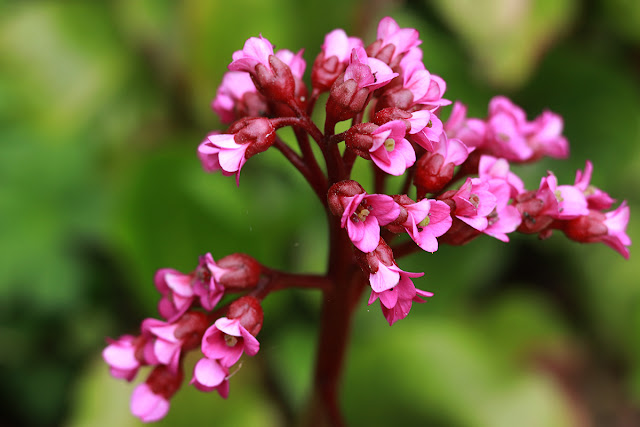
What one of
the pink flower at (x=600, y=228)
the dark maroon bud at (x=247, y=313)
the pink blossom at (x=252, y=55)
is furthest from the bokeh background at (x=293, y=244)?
the pink blossom at (x=252, y=55)

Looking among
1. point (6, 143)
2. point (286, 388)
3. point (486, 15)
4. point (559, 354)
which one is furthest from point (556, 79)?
point (6, 143)

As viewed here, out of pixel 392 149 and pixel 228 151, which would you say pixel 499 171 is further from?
pixel 228 151

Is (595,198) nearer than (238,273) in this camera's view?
No

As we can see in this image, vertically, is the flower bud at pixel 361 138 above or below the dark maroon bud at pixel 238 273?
above

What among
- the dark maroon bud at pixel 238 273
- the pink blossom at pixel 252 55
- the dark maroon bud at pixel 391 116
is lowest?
the dark maroon bud at pixel 238 273

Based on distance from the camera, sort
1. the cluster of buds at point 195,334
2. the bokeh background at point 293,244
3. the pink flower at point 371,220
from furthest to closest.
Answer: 1. the bokeh background at point 293,244
2. the cluster of buds at point 195,334
3. the pink flower at point 371,220

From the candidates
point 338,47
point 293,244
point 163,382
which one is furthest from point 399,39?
point 293,244

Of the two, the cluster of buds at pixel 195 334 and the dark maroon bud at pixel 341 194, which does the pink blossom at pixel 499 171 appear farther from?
the cluster of buds at pixel 195 334
